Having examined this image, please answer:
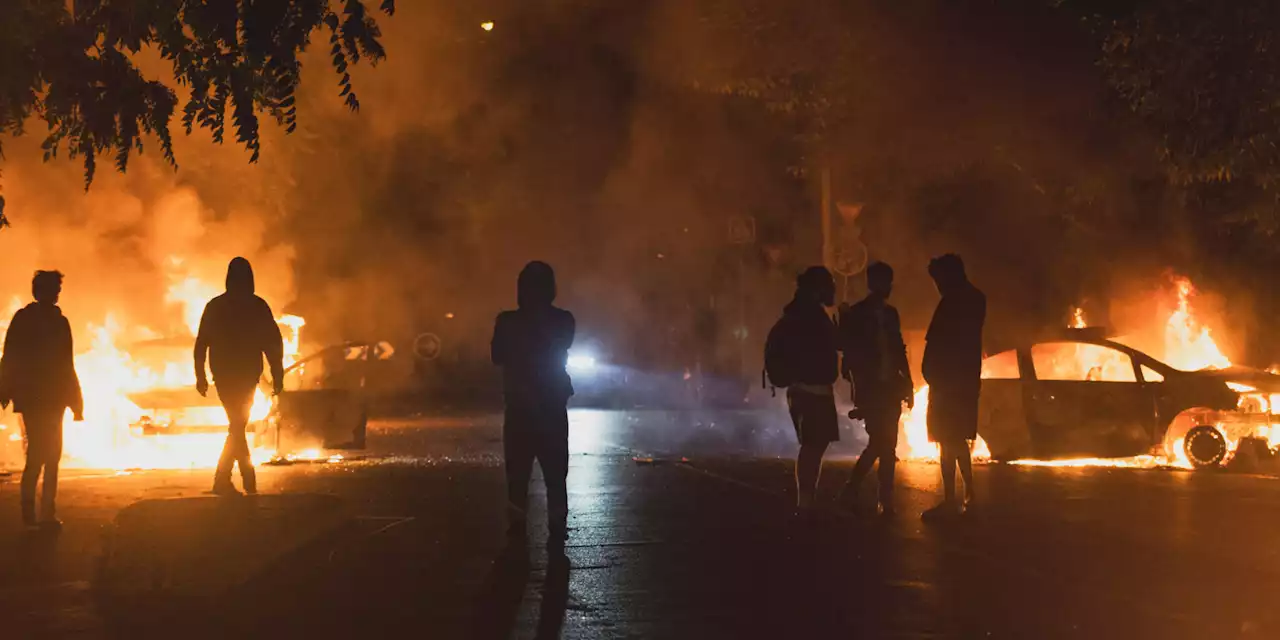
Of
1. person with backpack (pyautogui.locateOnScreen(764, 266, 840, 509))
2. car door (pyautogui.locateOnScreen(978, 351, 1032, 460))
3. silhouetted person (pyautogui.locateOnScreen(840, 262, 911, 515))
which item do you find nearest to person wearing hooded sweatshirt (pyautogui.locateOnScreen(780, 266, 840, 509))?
A: person with backpack (pyautogui.locateOnScreen(764, 266, 840, 509))

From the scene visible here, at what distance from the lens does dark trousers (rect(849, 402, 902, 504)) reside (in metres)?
9.20

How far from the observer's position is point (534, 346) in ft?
27.1

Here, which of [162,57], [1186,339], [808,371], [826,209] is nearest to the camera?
[162,57]

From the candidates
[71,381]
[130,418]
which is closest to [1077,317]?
[130,418]

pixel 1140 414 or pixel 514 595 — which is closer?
pixel 514 595

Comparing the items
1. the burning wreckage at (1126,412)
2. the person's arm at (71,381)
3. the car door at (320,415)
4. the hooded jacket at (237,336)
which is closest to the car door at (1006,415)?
the burning wreckage at (1126,412)

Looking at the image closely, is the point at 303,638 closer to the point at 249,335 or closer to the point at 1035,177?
the point at 249,335

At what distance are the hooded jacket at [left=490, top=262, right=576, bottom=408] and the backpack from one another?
157cm

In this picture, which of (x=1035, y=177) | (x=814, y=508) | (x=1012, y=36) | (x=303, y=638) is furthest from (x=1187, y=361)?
(x=303, y=638)

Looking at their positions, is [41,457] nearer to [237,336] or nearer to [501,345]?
[237,336]

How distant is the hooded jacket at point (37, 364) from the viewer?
9195mm

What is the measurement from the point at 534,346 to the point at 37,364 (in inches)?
142

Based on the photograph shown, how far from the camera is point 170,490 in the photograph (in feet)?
37.2

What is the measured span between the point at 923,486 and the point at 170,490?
6439 millimetres
